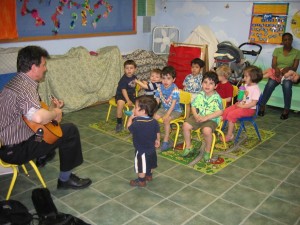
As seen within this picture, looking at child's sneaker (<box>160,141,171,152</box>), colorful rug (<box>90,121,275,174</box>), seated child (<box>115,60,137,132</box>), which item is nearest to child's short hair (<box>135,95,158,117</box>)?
colorful rug (<box>90,121,275,174</box>)

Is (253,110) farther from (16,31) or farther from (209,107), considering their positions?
(16,31)

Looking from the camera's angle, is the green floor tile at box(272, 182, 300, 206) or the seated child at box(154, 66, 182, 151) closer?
the green floor tile at box(272, 182, 300, 206)

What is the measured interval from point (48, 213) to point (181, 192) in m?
1.22

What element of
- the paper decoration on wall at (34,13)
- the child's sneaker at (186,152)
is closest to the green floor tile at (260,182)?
the child's sneaker at (186,152)

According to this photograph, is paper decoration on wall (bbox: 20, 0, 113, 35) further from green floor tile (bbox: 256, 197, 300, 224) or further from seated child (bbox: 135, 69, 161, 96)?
green floor tile (bbox: 256, 197, 300, 224)

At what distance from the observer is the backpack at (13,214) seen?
2301 mm

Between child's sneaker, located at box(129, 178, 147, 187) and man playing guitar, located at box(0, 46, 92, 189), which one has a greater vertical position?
man playing guitar, located at box(0, 46, 92, 189)

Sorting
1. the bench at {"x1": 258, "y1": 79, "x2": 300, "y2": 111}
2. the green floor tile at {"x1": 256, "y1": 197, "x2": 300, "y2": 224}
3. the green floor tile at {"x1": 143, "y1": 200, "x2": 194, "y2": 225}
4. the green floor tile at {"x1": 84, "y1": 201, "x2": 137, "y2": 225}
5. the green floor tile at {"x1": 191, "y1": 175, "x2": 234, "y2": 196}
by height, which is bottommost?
the green floor tile at {"x1": 84, "y1": 201, "x2": 137, "y2": 225}

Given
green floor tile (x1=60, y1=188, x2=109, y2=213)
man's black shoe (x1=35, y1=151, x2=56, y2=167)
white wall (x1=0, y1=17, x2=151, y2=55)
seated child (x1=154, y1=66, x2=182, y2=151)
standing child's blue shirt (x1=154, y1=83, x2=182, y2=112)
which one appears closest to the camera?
green floor tile (x1=60, y1=188, x2=109, y2=213)

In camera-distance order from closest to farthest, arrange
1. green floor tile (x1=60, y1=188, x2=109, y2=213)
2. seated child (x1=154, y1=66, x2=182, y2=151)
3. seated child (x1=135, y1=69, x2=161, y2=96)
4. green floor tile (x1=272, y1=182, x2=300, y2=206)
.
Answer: green floor tile (x1=60, y1=188, x2=109, y2=213), green floor tile (x1=272, y1=182, x2=300, y2=206), seated child (x1=154, y1=66, x2=182, y2=151), seated child (x1=135, y1=69, x2=161, y2=96)

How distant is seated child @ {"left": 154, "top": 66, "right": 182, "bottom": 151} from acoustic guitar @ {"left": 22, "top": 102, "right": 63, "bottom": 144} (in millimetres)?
1425

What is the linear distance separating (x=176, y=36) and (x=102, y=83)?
2.37 m

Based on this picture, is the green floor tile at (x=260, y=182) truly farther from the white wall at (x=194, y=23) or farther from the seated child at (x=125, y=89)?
the white wall at (x=194, y=23)

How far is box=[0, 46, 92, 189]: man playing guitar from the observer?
8.04ft
